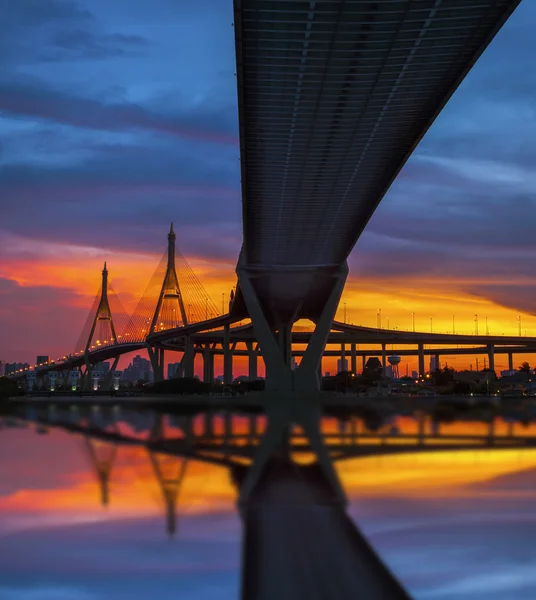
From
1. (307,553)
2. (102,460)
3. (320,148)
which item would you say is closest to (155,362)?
(320,148)

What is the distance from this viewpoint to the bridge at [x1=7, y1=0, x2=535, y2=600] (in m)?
5.81

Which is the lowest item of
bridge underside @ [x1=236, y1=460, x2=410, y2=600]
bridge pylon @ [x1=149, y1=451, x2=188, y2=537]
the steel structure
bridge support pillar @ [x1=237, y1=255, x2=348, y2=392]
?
bridge underside @ [x1=236, y1=460, x2=410, y2=600]

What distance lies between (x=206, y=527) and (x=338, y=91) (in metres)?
18.4

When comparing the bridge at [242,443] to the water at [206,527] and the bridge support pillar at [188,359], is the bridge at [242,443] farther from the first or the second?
the bridge support pillar at [188,359]

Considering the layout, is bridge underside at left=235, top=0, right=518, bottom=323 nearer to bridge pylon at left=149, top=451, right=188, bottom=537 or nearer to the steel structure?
the steel structure

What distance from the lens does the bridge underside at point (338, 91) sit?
1819 cm

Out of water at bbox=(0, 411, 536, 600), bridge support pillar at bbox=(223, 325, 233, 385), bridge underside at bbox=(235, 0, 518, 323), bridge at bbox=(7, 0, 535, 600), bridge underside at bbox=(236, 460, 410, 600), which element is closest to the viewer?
bridge underside at bbox=(236, 460, 410, 600)

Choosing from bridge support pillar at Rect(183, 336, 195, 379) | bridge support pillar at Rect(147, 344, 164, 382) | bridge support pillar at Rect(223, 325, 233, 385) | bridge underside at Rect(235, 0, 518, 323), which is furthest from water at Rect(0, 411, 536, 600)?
bridge support pillar at Rect(147, 344, 164, 382)

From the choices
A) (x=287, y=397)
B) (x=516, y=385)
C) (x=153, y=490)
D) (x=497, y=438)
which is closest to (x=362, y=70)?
(x=497, y=438)

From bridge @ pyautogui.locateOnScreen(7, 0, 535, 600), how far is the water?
0.27 metres

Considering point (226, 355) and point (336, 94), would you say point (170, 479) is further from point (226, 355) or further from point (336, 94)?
point (226, 355)

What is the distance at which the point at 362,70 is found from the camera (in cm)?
2170

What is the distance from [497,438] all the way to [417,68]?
33.5 ft

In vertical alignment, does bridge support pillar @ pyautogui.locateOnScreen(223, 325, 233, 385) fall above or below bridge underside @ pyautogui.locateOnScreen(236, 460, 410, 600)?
above
